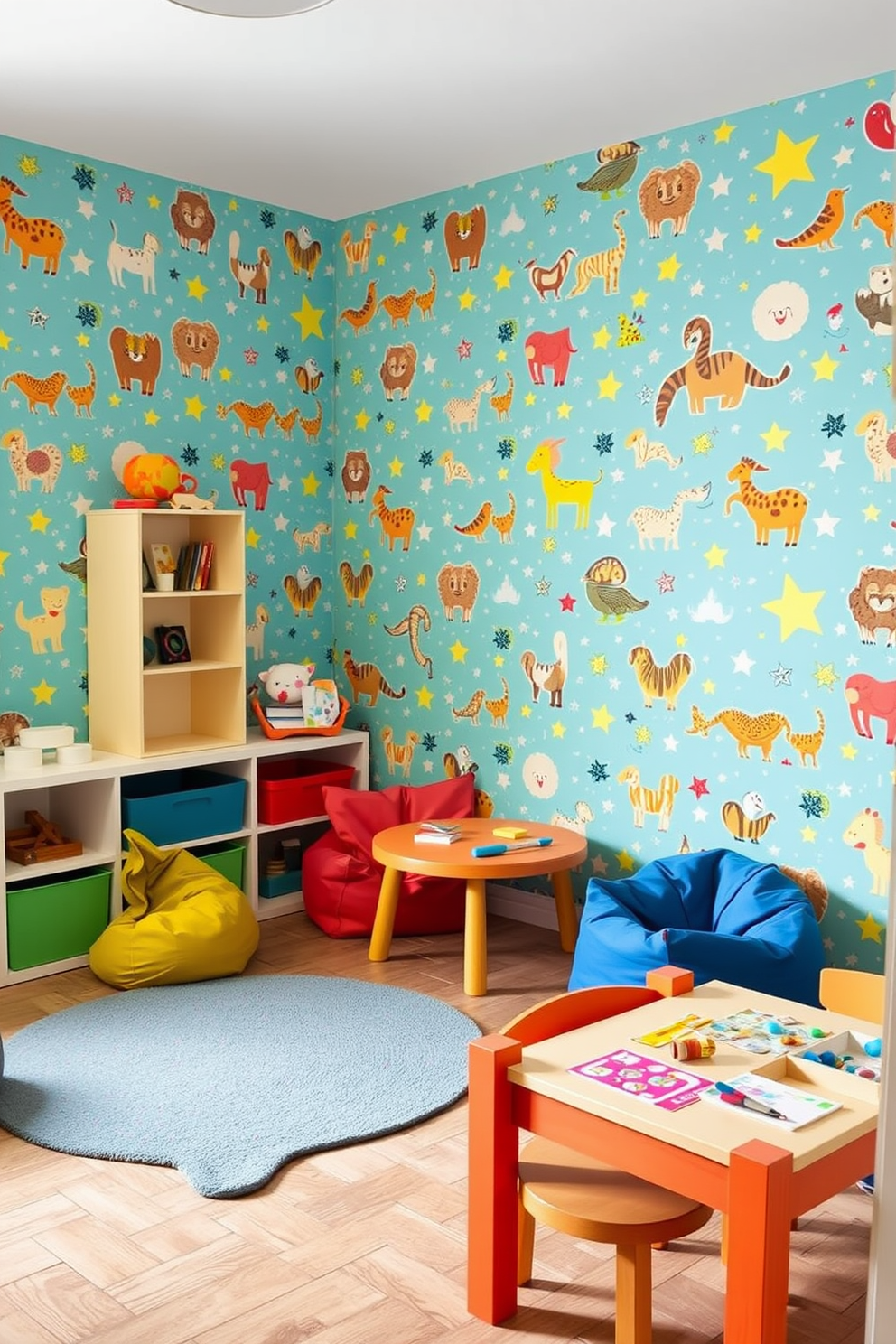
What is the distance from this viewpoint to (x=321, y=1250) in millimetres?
2350

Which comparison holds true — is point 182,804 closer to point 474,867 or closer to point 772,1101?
point 474,867

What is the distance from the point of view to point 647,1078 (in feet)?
6.60

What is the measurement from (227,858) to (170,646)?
0.76m

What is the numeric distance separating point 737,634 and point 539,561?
805 millimetres

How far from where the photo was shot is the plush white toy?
4.59m

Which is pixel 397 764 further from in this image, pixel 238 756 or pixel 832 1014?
pixel 832 1014

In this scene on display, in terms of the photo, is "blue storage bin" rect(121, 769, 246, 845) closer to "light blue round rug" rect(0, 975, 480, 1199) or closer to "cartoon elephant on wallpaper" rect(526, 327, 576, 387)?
"light blue round rug" rect(0, 975, 480, 1199)

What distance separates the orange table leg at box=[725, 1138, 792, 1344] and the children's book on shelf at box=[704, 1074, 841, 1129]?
0.45 feet

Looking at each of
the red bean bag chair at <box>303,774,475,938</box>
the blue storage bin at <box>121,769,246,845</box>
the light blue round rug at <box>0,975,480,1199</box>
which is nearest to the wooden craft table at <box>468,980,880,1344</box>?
the light blue round rug at <box>0,975,480,1199</box>

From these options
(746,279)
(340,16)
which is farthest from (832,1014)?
(340,16)

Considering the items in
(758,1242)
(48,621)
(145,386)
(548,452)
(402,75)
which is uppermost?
(402,75)

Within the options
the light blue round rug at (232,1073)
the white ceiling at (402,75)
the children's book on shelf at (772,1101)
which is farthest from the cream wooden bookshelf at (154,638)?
the children's book on shelf at (772,1101)

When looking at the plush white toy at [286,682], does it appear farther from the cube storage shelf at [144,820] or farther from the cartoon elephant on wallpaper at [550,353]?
the cartoon elephant on wallpaper at [550,353]

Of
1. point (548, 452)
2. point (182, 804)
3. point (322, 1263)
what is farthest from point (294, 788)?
point (322, 1263)
